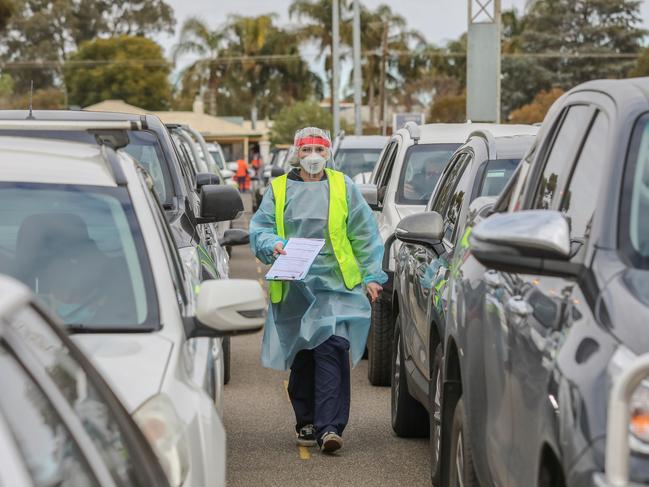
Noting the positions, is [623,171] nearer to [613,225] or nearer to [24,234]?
[613,225]

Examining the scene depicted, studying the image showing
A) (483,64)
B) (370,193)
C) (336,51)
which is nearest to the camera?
(370,193)

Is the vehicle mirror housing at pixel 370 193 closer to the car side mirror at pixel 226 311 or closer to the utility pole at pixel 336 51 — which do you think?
the car side mirror at pixel 226 311

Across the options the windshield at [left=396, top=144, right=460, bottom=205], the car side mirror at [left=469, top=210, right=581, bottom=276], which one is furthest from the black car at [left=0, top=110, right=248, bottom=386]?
the car side mirror at [left=469, top=210, right=581, bottom=276]

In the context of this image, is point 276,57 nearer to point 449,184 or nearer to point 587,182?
point 449,184

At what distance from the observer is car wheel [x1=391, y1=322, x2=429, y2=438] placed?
8998 millimetres

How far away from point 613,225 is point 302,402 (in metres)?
5.08

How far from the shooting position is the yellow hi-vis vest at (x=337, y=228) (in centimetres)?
902

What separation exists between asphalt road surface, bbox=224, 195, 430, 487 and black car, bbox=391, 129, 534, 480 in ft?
0.97

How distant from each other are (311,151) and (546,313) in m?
4.89

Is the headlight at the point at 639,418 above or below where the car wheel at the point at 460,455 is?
above

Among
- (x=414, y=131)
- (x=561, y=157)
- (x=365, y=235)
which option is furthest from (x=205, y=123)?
(x=561, y=157)

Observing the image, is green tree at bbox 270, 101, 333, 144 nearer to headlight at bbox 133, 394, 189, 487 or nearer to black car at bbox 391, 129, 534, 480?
black car at bbox 391, 129, 534, 480

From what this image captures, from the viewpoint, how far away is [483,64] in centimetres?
2780

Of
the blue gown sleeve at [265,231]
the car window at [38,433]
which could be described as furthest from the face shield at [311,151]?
the car window at [38,433]
